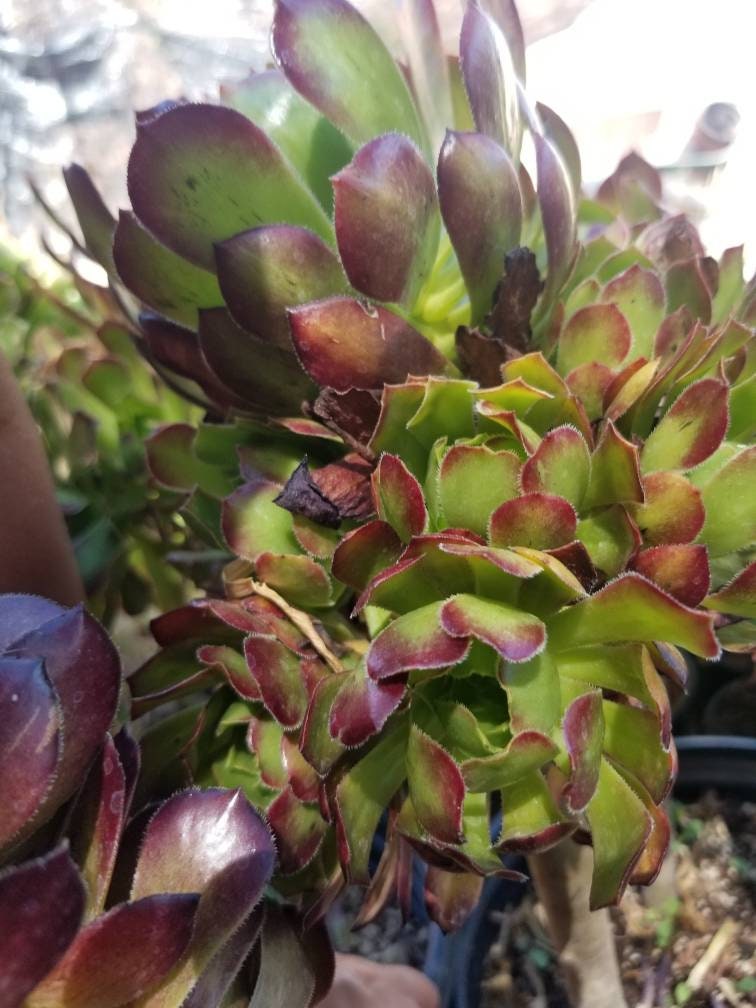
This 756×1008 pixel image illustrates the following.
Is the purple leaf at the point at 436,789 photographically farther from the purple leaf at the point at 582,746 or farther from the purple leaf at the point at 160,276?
the purple leaf at the point at 160,276

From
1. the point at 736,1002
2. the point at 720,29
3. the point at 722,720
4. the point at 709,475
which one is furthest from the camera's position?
the point at 720,29

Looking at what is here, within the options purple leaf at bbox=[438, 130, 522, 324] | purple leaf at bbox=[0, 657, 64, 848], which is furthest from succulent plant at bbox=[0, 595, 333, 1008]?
purple leaf at bbox=[438, 130, 522, 324]

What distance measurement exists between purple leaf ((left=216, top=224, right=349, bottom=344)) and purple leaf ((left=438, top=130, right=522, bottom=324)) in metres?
0.05

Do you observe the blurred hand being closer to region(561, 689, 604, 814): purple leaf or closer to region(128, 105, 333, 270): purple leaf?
region(561, 689, 604, 814): purple leaf

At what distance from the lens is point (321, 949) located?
0.37 metres

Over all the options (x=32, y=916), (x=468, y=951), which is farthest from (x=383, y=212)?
(x=468, y=951)

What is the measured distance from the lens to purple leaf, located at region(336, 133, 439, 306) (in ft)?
1.08

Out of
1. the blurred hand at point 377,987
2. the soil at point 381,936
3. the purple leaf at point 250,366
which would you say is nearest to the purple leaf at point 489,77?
the purple leaf at point 250,366

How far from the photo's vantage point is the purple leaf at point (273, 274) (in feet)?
1.15

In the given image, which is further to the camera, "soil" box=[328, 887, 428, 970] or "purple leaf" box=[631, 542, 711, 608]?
"soil" box=[328, 887, 428, 970]

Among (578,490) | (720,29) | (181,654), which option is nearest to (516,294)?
(578,490)

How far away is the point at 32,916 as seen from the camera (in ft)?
0.74

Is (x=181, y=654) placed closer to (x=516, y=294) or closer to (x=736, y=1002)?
(x=516, y=294)

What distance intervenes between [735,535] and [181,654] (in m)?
0.24
